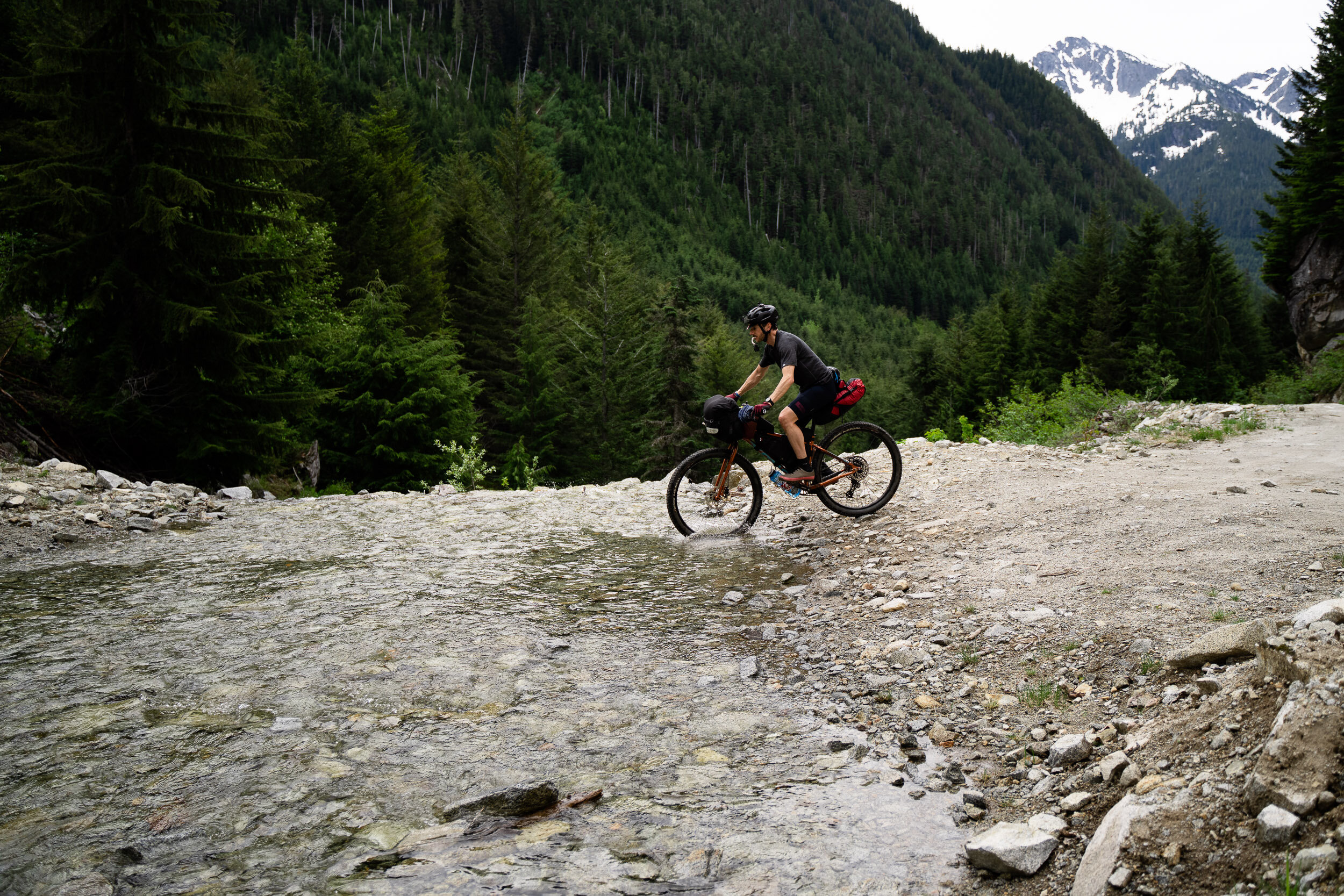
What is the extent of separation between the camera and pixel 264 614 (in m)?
5.43

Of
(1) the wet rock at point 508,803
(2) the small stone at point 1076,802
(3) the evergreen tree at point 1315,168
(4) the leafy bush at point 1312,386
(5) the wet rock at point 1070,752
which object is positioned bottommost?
(1) the wet rock at point 508,803

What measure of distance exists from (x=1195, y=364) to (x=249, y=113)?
45987mm

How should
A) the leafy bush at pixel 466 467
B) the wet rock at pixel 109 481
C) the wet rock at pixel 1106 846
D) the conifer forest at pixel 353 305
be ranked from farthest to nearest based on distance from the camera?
the leafy bush at pixel 466 467 → the conifer forest at pixel 353 305 → the wet rock at pixel 109 481 → the wet rock at pixel 1106 846

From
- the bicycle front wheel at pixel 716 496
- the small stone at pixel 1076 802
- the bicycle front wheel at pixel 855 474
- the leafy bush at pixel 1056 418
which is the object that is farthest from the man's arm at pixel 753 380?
the leafy bush at pixel 1056 418

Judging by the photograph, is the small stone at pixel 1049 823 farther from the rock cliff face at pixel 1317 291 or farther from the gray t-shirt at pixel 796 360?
the rock cliff face at pixel 1317 291

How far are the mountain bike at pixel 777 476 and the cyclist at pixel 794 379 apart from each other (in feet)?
0.46

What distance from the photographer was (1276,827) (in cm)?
211

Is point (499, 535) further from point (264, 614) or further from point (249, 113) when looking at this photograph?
point (249, 113)

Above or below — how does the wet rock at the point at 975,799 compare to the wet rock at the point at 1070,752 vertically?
below

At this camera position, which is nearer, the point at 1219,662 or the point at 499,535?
the point at 1219,662

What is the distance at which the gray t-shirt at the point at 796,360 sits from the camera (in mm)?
7957

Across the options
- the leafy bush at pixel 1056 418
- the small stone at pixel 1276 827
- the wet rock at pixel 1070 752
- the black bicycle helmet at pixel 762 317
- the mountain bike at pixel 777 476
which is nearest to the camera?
the small stone at pixel 1276 827

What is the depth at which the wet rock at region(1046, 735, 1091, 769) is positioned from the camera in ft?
10.2

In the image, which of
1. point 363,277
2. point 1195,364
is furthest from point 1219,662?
point 1195,364
